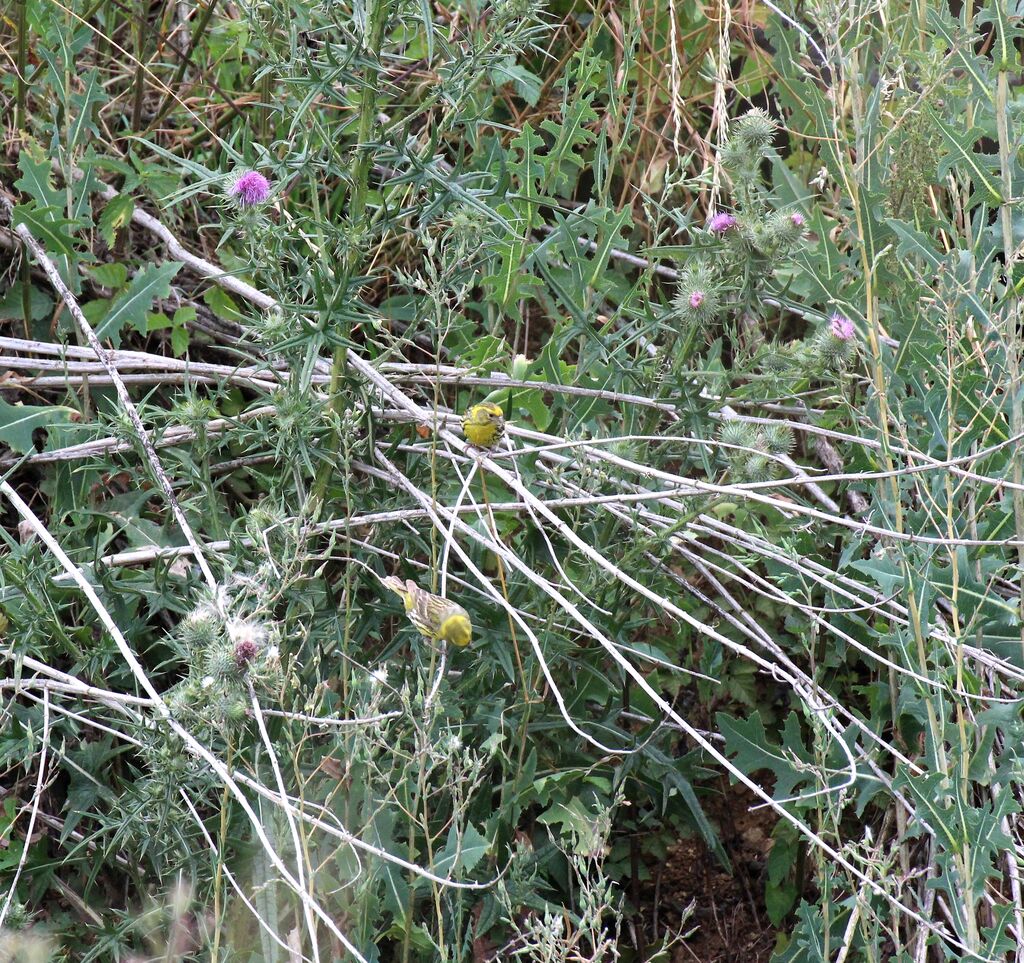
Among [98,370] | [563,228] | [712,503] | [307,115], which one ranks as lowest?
[98,370]

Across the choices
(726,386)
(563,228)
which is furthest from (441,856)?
(563,228)

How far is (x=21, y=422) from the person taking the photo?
2.57 metres

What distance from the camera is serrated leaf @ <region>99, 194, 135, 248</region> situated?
300cm

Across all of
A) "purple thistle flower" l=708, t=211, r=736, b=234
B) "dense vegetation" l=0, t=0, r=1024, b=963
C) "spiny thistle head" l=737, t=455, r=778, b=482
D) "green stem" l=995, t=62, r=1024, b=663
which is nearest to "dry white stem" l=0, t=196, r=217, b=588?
"dense vegetation" l=0, t=0, r=1024, b=963

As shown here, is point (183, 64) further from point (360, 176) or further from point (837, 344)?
point (837, 344)

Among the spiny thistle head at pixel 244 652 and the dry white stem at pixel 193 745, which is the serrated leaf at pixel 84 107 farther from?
the spiny thistle head at pixel 244 652

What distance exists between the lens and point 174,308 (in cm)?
309

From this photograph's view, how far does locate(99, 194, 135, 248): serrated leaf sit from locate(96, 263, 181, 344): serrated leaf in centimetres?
30

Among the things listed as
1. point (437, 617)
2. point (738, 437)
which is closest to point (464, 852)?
point (437, 617)

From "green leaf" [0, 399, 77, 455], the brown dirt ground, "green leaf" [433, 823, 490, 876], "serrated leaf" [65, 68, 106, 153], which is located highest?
"serrated leaf" [65, 68, 106, 153]

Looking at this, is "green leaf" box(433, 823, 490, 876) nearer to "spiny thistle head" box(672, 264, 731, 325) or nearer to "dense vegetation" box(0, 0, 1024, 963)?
"dense vegetation" box(0, 0, 1024, 963)

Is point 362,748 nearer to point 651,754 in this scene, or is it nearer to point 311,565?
point 311,565

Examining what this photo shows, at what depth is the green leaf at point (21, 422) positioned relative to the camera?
2.55 metres

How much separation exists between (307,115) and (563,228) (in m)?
0.67
